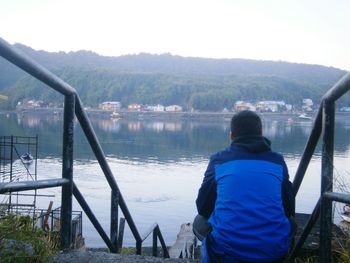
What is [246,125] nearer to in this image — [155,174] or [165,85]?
[155,174]

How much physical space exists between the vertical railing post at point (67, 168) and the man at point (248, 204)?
38.3 inches

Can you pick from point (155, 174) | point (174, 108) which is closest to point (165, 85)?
point (174, 108)

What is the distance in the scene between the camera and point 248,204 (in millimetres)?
2393

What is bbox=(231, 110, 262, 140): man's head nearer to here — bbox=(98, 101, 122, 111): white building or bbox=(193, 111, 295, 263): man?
bbox=(193, 111, 295, 263): man

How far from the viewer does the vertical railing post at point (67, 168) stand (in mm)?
2996

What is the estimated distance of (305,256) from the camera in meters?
3.40

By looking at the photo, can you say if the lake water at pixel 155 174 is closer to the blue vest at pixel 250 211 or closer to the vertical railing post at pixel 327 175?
the vertical railing post at pixel 327 175

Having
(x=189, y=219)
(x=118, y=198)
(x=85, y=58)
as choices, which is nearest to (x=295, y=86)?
(x=85, y=58)

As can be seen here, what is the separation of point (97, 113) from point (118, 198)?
535 ft

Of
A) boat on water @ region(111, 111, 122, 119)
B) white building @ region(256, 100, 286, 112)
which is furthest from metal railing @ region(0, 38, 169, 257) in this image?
boat on water @ region(111, 111, 122, 119)

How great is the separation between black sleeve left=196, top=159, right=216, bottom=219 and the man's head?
0.85ft

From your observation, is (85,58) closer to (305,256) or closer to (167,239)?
(167,239)

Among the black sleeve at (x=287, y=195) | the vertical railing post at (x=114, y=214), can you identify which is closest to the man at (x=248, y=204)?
the black sleeve at (x=287, y=195)

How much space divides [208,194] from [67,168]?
3.34 feet
